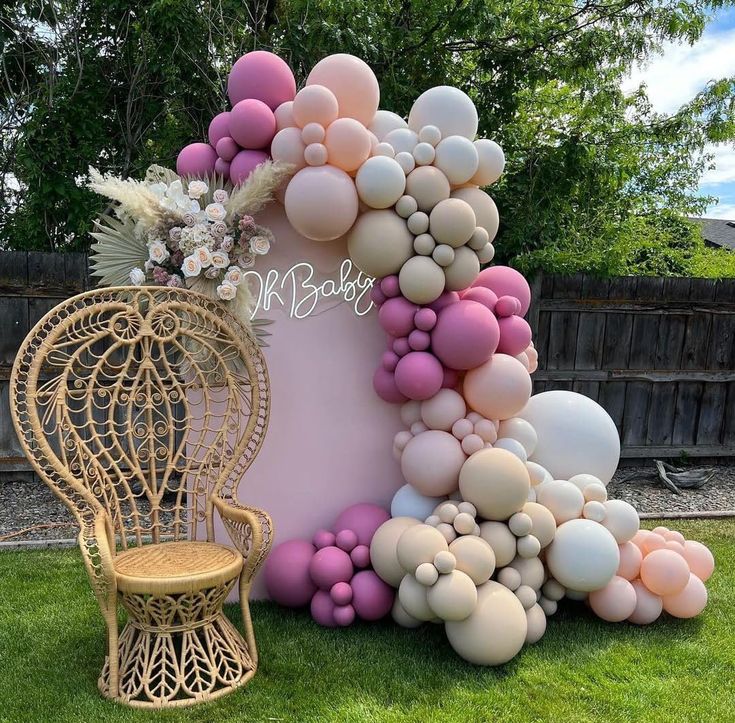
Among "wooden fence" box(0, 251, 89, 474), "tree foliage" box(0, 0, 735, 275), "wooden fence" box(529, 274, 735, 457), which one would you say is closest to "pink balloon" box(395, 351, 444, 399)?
"tree foliage" box(0, 0, 735, 275)

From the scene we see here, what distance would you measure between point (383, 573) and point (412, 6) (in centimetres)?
364

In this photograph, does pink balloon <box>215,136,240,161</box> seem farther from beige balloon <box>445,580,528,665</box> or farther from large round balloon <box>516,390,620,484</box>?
beige balloon <box>445,580,528,665</box>

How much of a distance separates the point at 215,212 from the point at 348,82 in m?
0.73

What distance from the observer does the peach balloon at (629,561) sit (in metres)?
2.59

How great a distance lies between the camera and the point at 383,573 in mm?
2479

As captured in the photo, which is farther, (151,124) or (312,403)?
(151,124)

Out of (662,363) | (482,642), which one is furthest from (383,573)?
(662,363)

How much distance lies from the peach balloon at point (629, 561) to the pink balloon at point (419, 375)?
1.00 meters

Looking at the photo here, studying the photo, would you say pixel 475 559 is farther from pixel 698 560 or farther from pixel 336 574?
pixel 698 560

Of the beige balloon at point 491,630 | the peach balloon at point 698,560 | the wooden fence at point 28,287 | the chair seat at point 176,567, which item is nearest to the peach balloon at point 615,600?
the peach balloon at point 698,560

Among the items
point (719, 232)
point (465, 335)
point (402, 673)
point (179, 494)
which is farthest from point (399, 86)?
point (719, 232)

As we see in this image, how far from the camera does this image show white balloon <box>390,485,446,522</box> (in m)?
2.59

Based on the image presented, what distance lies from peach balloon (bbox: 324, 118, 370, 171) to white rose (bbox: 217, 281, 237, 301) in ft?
2.03

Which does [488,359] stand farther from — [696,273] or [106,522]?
[696,273]
